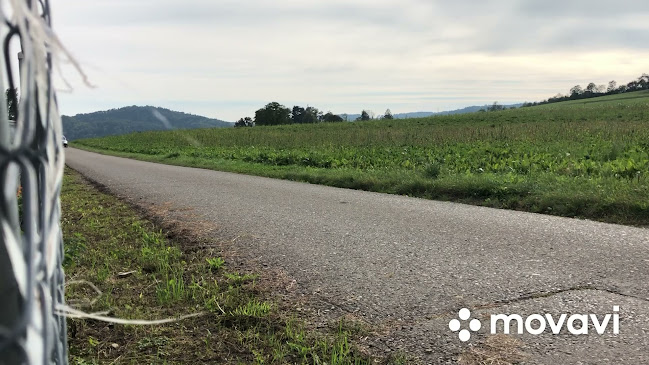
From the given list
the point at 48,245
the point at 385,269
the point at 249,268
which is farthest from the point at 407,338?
the point at 48,245

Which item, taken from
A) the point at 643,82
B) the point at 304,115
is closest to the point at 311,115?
the point at 304,115

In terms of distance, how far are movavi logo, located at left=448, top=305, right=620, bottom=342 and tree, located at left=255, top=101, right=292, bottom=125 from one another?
293 feet

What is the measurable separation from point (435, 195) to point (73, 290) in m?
5.82

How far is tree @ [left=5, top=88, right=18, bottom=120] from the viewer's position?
69 centimetres

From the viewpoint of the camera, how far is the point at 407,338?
269cm

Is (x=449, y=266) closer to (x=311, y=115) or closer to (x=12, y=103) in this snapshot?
(x=12, y=103)

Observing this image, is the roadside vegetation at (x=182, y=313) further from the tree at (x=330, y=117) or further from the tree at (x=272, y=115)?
the tree at (x=330, y=117)

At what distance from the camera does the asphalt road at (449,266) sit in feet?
8.75

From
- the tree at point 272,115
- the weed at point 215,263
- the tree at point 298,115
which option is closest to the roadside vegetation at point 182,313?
the weed at point 215,263

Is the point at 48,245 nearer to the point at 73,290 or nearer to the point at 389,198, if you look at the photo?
the point at 73,290

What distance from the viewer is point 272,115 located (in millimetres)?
91312

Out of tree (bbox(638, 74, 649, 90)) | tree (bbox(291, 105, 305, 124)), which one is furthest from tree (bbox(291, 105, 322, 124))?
tree (bbox(638, 74, 649, 90))

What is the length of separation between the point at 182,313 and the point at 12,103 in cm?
264

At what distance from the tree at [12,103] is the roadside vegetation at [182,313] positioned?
3.71 feet
